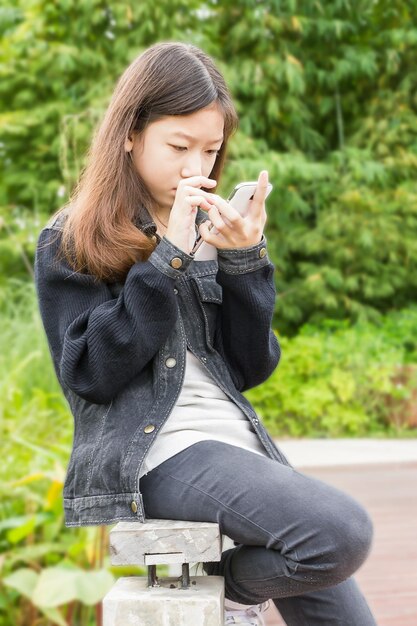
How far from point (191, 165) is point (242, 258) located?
0.22 metres

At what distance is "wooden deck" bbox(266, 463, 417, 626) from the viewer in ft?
13.3

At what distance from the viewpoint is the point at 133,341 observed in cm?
194

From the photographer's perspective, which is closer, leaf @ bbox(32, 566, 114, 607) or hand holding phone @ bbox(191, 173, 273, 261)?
hand holding phone @ bbox(191, 173, 273, 261)

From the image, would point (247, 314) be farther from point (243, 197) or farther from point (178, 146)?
point (178, 146)

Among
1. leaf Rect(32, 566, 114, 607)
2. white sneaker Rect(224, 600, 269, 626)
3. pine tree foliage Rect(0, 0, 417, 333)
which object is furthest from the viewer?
pine tree foliage Rect(0, 0, 417, 333)

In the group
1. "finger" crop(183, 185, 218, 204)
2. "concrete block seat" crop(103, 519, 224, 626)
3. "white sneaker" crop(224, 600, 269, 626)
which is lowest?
"white sneaker" crop(224, 600, 269, 626)

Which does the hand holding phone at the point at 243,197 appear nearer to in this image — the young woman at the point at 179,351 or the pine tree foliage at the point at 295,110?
the young woman at the point at 179,351

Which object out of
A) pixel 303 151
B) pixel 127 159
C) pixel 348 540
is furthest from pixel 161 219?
pixel 303 151

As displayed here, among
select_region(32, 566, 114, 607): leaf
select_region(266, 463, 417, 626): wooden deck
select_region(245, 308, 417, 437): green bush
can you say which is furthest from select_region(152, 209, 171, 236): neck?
select_region(245, 308, 417, 437): green bush

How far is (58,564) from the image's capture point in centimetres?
313

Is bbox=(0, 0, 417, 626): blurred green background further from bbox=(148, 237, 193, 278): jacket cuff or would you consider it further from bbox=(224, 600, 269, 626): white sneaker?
bbox=(148, 237, 193, 278): jacket cuff

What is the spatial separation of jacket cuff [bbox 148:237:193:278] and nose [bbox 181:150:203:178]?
0.18 meters

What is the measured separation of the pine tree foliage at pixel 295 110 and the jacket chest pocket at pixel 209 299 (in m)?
7.09

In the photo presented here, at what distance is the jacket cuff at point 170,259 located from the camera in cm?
199
